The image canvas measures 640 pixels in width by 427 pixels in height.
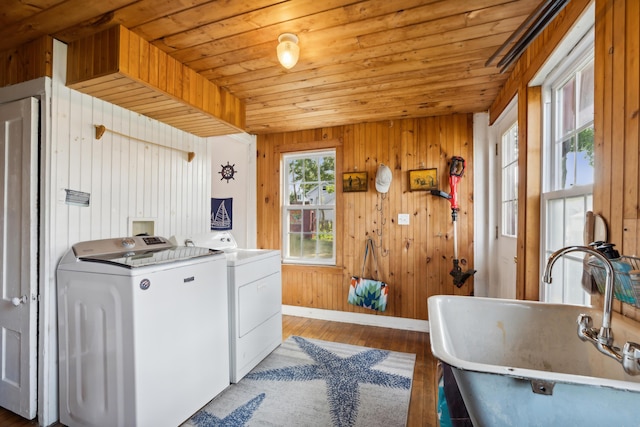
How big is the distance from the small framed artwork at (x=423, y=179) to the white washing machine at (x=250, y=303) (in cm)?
160

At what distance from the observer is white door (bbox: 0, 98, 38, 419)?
5.33 feet

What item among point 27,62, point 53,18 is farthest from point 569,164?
point 27,62

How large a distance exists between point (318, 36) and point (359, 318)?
9.10 feet

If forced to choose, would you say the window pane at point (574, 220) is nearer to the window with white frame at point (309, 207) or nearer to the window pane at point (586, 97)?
the window pane at point (586, 97)

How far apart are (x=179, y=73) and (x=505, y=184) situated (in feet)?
8.96

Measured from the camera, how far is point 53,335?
5.41 ft

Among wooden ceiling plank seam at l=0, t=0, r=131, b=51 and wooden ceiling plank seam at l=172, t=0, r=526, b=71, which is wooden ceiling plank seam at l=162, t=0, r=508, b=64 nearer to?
wooden ceiling plank seam at l=172, t=0, r=526, b=71

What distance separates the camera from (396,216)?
3.13m

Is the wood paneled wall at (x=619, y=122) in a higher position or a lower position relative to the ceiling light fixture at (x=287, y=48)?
lower

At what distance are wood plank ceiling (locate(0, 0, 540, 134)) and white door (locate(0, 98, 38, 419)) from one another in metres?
0.51

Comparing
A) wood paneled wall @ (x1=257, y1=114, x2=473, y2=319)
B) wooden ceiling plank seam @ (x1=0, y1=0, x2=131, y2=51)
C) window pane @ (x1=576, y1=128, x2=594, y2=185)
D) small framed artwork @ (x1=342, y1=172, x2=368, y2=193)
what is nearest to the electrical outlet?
wood paneled wall @ (x1=257, y1=114, x2=473, y2=319)

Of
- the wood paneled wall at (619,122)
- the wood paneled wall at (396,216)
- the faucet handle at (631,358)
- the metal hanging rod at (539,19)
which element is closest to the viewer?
the faucet handle at (631,358)

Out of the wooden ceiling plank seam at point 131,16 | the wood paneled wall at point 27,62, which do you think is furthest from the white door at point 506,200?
the wood paneled wall at point 27,62

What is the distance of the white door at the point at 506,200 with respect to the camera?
7.51 feet
